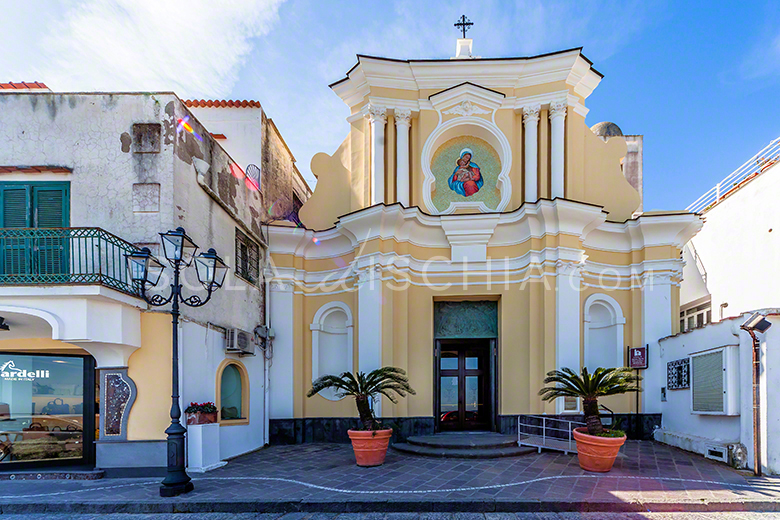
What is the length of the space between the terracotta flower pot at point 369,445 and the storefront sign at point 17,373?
20.5 feet

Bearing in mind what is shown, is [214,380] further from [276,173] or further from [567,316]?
[567,316]

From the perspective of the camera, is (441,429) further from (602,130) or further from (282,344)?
(602,130)

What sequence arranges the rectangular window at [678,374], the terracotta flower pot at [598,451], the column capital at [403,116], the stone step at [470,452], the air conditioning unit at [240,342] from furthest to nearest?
the column capital at [403,116] < the rectangular window at [678,374] < the air conditioning unit at [240,342] < the stone step at [470,452] < the terracotta flower pot at [598,451]

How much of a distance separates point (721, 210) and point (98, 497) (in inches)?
828

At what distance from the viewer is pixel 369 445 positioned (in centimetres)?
973

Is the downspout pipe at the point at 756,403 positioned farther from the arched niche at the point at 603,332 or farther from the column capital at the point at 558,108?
the column capital at the point at 558,108

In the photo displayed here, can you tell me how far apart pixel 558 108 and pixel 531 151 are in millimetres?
1361

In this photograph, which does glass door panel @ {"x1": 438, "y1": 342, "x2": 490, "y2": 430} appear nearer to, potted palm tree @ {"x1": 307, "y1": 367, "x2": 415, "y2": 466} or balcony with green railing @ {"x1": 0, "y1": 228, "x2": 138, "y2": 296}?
potted palm tree @ {"x1": 307, "y1": 367, "x2": 415, "y2": 466}

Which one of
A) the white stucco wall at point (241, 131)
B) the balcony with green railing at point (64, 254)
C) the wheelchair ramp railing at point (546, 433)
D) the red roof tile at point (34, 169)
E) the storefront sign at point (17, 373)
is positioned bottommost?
the wheelchair ramp railing at point (546, 433)

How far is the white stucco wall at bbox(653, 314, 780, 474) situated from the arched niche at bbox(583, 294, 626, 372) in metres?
1.10

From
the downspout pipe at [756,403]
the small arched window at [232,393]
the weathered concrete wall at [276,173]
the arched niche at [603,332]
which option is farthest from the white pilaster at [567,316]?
the weathered concrete wall at [276,173]

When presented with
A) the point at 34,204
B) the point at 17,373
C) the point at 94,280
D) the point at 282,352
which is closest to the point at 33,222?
the point at 34,204

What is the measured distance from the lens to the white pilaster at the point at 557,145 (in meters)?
13.2

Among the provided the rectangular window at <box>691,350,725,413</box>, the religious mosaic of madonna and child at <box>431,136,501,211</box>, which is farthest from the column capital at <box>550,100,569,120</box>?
the rectangular window at <box>691,350,725,413</box>
